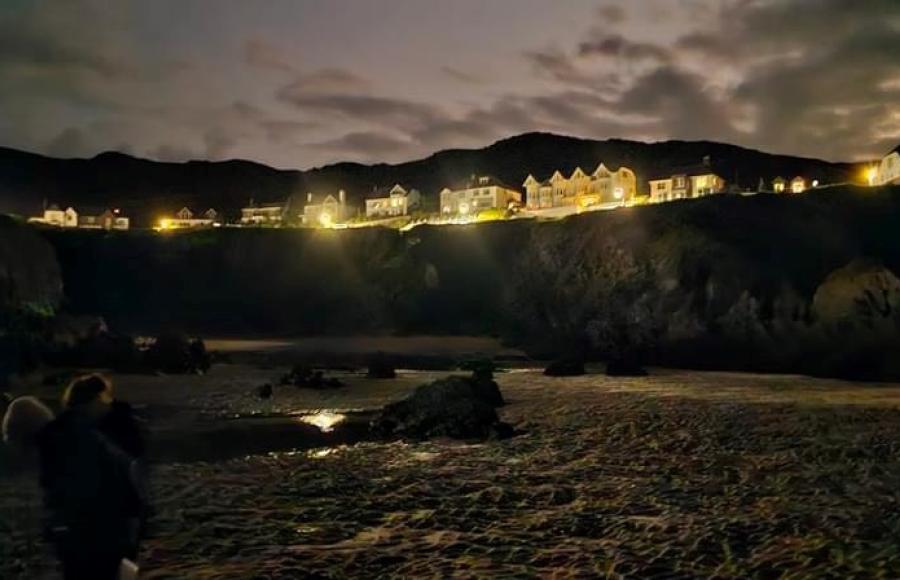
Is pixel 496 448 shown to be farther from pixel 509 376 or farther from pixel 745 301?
pixel 745 301

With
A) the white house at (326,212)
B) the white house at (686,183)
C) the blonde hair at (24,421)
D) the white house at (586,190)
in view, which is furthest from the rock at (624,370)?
the white house at (326,212)

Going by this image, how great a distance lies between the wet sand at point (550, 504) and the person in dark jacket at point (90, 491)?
215 centimetres

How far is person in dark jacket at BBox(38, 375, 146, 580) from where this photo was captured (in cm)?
580

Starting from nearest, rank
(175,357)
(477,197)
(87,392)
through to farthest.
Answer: (87,392) < (175,357) < (477,197)

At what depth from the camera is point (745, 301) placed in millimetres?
52812

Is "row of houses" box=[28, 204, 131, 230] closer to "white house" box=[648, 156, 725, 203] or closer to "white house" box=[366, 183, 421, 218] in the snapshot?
"white house" box=[366, 183, 421, 218]

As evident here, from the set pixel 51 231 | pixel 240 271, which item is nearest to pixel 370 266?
pixel 240 271

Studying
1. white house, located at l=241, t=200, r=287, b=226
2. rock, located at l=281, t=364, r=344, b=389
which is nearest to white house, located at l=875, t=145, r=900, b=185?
rock, located at l=281, t=364, r=344, b=389

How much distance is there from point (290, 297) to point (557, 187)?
46.8 m

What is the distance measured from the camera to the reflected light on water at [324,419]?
23.7m

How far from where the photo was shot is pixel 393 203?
137 m

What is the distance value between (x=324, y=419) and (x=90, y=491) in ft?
65.4

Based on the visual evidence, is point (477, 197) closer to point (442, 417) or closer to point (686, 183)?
point (686, 183)

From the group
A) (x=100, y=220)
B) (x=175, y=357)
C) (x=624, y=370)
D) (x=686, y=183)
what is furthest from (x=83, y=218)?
(x=624, y=370)
